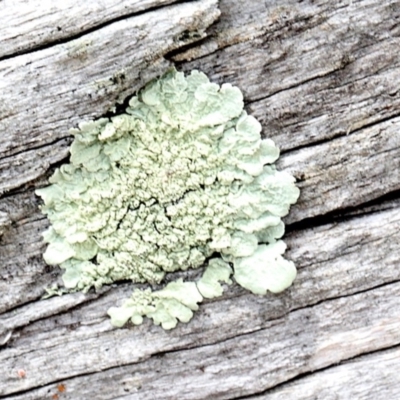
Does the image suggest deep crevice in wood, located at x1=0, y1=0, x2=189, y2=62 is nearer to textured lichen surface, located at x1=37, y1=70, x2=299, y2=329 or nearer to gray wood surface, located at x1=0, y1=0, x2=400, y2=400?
gray wood surface, located at x1=0, y1=0, x2=400, y2=400

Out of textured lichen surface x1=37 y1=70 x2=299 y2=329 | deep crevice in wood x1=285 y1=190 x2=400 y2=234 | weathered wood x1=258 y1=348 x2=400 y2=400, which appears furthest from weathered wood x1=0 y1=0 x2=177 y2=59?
weathered wood x1=258 y1=348 x2=400 y2=400

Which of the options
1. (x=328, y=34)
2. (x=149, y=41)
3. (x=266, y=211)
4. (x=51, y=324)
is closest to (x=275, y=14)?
(x=328, y=34)

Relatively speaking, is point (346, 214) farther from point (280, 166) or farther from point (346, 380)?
point (346, 380)

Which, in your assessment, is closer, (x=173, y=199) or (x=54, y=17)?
(x=54, y=17)

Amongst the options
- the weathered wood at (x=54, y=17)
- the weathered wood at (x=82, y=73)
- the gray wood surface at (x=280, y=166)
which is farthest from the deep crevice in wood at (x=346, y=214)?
the weathered wood at (x=54, y=17)

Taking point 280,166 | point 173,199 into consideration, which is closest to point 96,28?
point 173,199

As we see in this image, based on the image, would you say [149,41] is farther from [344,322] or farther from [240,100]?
[344,322]
